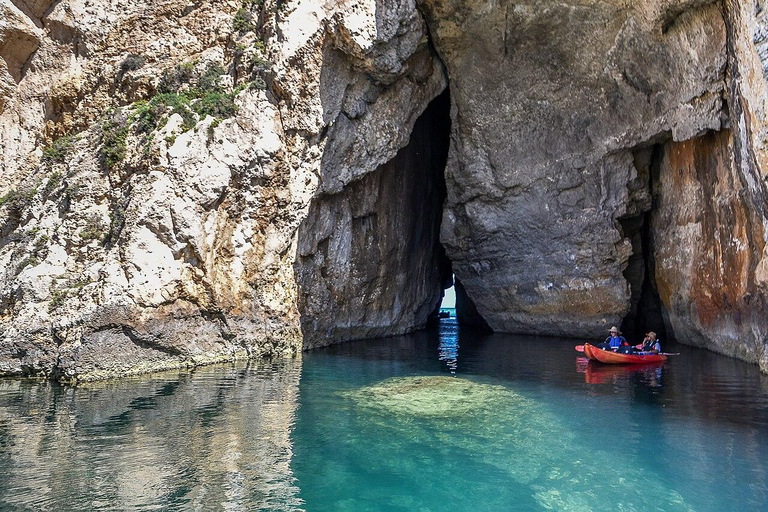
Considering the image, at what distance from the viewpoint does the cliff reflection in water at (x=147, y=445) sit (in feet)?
23.6

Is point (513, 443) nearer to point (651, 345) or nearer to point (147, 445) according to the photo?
point (147, 445)

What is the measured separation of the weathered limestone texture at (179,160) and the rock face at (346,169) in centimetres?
7

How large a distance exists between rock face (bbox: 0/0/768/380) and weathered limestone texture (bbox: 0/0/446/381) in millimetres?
70

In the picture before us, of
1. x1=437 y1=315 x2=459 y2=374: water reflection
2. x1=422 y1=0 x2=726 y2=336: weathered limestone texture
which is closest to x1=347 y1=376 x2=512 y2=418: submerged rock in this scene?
x1=437 y1=315 x2=459 y2=374: water reflection

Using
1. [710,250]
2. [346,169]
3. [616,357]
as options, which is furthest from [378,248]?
[710,250]

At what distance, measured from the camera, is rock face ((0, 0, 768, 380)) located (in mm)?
16250

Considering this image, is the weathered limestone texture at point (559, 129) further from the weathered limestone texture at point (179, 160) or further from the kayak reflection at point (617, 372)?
the kayak reflection at point (617, 372)

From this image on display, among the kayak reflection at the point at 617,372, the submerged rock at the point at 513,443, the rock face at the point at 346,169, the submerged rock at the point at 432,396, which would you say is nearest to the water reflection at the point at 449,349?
the submerged rock at the point at 432,396

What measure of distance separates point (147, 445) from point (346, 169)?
1378 cm

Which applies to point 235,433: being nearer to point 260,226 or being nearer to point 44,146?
point 260,226

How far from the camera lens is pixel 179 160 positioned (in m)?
17.3

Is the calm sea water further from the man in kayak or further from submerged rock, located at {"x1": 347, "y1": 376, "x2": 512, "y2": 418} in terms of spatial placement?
the man in kayak

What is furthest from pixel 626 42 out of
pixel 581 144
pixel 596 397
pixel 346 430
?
pixel 346 430

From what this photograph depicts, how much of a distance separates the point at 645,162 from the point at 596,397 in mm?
13461
